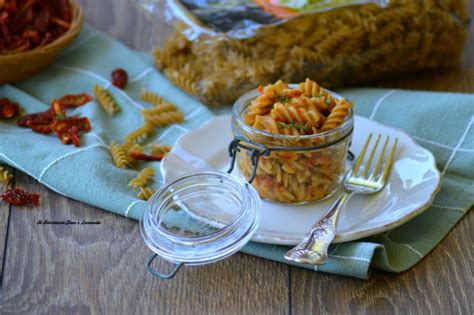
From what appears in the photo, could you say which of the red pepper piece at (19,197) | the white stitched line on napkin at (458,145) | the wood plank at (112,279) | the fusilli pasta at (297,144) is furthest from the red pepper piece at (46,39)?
the white stitched line on napkin at (458,145)

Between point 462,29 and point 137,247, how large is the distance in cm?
137

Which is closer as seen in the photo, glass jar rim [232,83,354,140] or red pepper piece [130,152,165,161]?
glass jar rim [232,83,354,140]

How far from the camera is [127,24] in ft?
8.76

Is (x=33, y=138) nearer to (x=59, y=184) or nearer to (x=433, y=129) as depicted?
(x=59, y=184)

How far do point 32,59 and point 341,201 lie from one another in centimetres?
113

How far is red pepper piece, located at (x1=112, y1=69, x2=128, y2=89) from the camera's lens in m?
2.21

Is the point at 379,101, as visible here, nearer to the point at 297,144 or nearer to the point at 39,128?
the point at 297,144

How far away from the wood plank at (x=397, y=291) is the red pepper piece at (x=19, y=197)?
2.24 ft

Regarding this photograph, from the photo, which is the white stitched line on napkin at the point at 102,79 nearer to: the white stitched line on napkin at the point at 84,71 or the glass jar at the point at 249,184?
the white stitched line on napkin at the point at 84,71

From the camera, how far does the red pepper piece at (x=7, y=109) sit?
6.68ft

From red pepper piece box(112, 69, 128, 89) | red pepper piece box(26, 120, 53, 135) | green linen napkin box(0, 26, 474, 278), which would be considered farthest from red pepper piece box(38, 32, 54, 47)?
red pepper piece box(26, 120, 53, 135)

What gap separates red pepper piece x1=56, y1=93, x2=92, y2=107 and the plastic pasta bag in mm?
282

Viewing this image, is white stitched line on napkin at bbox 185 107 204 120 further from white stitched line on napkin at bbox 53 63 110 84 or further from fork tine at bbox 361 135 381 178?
fork tine at bbox 361 135 381 178

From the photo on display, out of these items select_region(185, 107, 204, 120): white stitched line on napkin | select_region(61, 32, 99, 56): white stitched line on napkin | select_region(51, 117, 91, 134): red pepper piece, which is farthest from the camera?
select_region(61, 32, 99, 56): white stitched line on napkin
